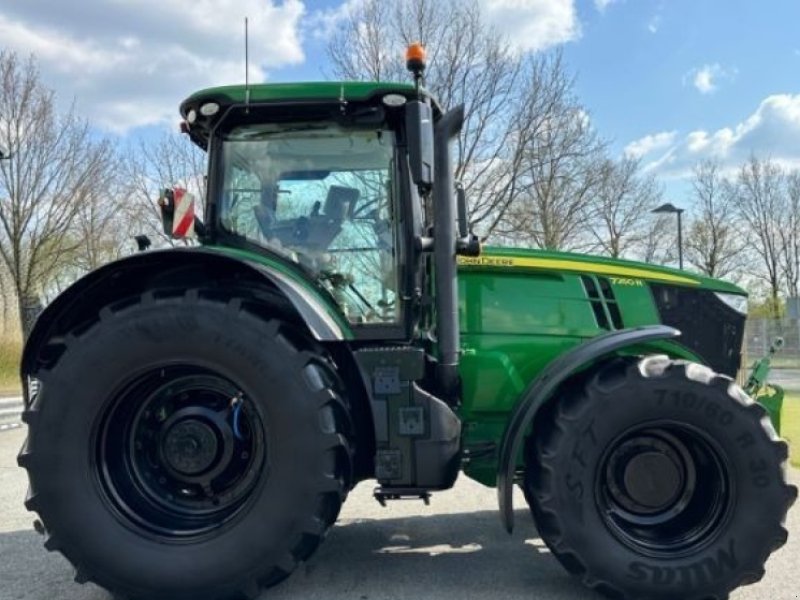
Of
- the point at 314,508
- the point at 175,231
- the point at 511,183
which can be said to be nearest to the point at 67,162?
the point at 511,183

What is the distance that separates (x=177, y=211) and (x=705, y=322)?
9.76ft

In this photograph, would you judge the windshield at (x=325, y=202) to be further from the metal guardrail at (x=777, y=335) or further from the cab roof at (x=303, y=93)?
the metal guardrail at (x=777, y=335)

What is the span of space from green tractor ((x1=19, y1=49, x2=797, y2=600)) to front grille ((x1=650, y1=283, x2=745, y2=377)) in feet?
1.46

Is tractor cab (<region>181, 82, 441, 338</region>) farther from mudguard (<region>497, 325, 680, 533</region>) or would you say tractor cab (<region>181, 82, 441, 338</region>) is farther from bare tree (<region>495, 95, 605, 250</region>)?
bare tree (<region>495, 95, 605, 250</region>)

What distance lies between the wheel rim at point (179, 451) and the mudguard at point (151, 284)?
0.47 meters

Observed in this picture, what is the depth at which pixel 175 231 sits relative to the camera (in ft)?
12.1

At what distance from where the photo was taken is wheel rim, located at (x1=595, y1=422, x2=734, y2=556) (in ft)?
10.8

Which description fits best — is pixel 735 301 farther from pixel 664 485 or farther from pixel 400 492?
pixel 400 492

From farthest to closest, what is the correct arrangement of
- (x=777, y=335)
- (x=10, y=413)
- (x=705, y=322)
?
(x=777, y=335) < (x=10, y=413) < (x=705, y=322)

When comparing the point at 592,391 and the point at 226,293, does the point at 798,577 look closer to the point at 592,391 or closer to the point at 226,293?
the point at 592,391

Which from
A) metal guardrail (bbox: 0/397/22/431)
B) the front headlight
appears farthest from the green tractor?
metal guardrail (bbox: 0/397/22/431)

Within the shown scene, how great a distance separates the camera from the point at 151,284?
3457 millimetres

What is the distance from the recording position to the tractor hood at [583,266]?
393 centimetres

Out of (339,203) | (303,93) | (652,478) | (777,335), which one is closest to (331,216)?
(339,203)
